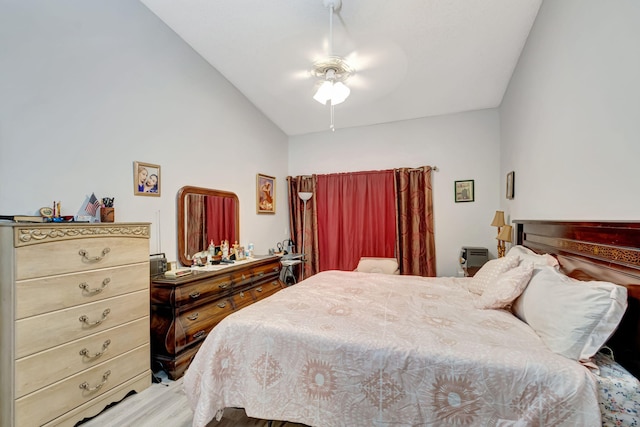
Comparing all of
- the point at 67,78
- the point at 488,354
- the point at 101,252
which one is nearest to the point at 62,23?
the point at 67,78

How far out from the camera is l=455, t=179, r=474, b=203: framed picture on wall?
3.89 m

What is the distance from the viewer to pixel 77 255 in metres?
1.76

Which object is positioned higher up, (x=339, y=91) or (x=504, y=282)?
(x=339, y=91)

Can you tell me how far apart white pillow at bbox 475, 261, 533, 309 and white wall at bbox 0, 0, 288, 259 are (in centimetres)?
285

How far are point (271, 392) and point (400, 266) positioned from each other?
307 centimetres

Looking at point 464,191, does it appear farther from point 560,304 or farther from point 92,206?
point 92,206

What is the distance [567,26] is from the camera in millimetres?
1719

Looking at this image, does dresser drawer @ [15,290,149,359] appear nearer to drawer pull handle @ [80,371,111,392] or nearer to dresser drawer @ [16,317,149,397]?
dresser drawer @ [16,317,149,397]

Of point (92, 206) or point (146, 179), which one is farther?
point (146, 179)

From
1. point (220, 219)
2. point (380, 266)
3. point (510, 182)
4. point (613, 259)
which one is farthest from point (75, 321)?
point (510, 182)

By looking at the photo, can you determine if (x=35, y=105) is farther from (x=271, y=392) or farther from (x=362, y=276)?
(x=362, y=276)

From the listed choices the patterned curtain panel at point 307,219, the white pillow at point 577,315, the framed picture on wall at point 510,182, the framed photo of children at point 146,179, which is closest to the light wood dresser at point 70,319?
the framed photo of children at point 146,179

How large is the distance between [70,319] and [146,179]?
4.34 feet

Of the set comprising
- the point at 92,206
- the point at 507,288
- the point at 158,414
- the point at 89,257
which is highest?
the point at 92,206
